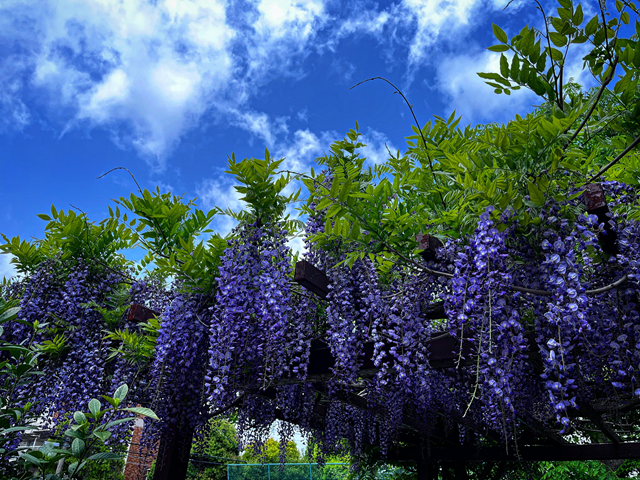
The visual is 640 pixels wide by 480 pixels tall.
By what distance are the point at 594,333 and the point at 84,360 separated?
4.48m

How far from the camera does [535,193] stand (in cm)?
206

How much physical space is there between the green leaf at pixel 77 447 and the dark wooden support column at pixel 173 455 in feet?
9.37

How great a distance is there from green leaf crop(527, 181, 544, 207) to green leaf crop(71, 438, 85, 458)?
2226 mm

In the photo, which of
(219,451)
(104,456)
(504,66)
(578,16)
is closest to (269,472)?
(219,451)

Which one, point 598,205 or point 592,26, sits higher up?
point 592,26

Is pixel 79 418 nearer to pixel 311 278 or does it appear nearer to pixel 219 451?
pixel 311 278

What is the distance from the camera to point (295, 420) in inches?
209

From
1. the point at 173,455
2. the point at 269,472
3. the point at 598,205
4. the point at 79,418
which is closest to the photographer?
the point at 79,418

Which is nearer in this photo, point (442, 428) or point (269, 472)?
point (442, 428)

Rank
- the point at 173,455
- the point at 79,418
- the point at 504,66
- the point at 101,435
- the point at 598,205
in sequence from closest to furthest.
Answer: the point at 101,435 → the point at 79,418 → the point at 598,205 → the point at 504,66 → the point at 173,455

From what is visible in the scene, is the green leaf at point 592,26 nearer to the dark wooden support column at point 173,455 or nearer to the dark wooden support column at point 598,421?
the dark wooden support column at point 598,421

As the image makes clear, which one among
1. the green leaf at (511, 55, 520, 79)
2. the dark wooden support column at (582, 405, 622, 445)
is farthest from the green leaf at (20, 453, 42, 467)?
the dark wooden support column at (582, 405, 622, 445)

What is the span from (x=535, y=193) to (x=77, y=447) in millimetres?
2256

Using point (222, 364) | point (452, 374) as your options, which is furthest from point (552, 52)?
point (452, 374)
